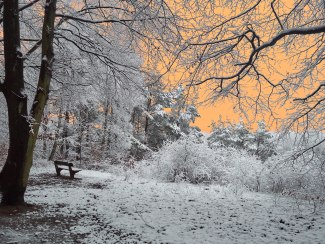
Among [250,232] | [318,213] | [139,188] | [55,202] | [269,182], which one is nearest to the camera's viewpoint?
[250,232]

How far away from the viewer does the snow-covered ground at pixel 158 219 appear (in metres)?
4.65

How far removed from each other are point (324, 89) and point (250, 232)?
4.53 meters

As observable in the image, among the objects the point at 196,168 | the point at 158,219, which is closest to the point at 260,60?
the point at 158,219

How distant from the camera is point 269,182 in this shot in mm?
12539

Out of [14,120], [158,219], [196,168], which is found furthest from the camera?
[196,168]

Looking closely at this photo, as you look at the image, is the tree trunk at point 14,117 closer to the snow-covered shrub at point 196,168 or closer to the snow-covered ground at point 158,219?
the snow-covered ground at point 158,219

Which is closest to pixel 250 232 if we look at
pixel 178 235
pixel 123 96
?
pixel 178 235

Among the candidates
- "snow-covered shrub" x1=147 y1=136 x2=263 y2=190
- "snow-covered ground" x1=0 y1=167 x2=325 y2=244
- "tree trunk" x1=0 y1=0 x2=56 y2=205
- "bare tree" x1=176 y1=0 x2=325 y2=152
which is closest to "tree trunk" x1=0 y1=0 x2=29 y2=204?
"tree trunk" x1=0 y1=0 x2=56 y2=205

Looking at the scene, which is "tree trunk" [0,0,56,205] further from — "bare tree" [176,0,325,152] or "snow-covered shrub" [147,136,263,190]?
"snow-covered shrub" [147,136,263,190]

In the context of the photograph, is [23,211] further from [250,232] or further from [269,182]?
[269,182]

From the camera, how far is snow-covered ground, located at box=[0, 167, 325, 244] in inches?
183

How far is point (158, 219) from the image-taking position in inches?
224

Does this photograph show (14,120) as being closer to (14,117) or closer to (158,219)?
(14,117)

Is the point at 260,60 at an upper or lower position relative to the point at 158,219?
upper
